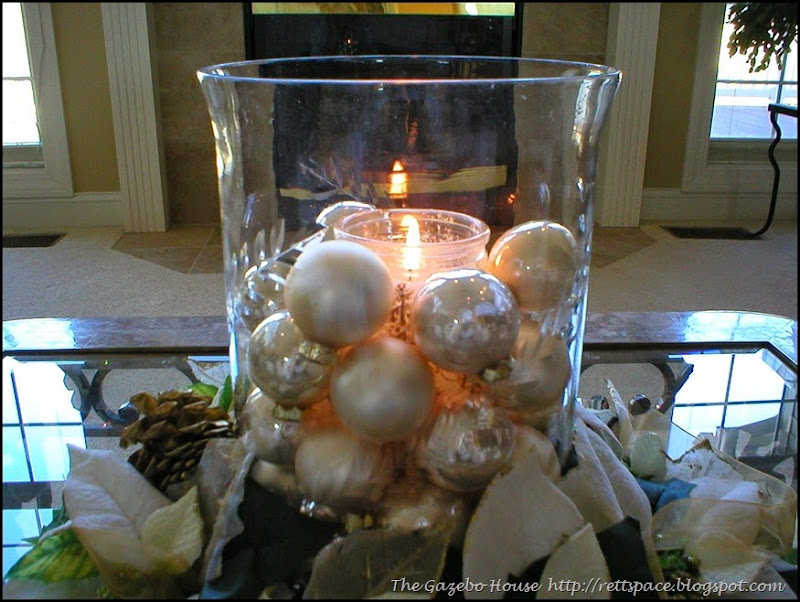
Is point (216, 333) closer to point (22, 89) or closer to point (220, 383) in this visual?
point (220, 383)

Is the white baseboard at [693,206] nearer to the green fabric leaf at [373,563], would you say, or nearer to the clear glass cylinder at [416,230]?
the clear glass cylinder at [416,230]

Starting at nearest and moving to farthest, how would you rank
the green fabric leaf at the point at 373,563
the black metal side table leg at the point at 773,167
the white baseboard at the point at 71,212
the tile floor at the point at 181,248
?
the green fabric leaf at the point at 373,563 → the tile floor at the point at 181,248 → the black metal side table leg at the point at 773,167 → the white baseboard at the point at 71,212

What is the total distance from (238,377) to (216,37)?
2.06m

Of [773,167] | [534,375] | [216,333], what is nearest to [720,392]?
[534,375]

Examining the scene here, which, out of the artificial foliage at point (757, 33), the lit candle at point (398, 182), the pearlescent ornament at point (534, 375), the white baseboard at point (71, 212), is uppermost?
the artificial foliage at point (757, 33)

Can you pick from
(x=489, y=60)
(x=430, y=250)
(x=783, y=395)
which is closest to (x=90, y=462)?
(x=430, y=250)

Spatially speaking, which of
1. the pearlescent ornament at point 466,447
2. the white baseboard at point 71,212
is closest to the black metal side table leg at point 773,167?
the white baseboard at point 71,212

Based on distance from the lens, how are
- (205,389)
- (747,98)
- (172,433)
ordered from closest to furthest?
(172,433)
(205,389)
(747,98)

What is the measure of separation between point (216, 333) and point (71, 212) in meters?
1.93

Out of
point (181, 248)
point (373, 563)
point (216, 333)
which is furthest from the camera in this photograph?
point (181, 248)

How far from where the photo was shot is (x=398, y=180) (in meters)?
0.38

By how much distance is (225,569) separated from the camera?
1.12 ft

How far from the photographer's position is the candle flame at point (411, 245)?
392mm

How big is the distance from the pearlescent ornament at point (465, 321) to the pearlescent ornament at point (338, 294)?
0.02 m
